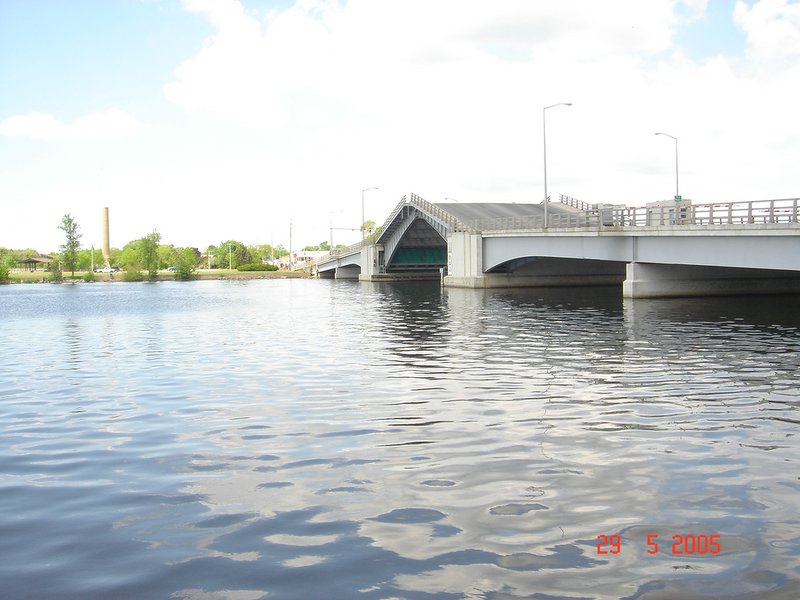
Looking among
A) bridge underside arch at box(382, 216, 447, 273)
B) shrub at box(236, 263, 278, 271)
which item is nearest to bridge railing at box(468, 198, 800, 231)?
bridge underside arch at box(382, 216, 447, 273)

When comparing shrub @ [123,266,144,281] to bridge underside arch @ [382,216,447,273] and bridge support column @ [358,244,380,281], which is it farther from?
bridge underside arch @ [382,216,447,273]

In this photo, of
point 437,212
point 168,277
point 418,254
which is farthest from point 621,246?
point 168,277

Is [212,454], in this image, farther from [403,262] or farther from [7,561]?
[403,262]

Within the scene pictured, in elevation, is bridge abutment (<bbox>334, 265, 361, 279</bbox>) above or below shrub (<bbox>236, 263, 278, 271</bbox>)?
below

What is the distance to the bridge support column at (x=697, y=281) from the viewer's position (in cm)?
5031

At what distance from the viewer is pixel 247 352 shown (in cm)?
2580

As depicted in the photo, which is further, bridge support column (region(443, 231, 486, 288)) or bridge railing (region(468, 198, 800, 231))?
bridge support column (region(443, 231, 486, 288))

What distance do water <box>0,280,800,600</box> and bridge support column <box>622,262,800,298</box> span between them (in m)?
27.3

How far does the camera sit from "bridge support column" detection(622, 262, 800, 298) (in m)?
50.3

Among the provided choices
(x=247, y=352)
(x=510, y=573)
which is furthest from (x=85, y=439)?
(x=247, y=352)

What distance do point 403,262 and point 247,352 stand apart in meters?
83.3
